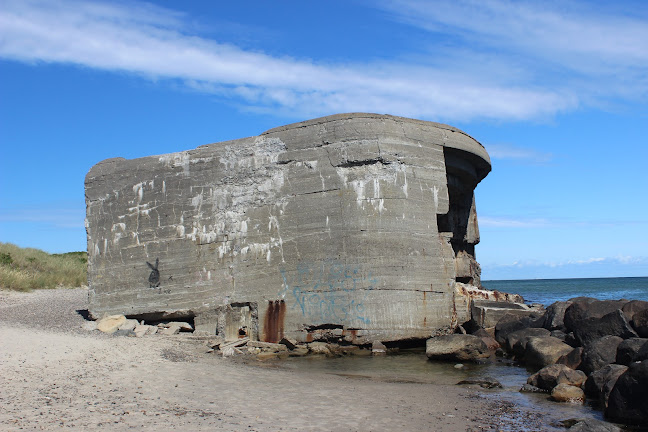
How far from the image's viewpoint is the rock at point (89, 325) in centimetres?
934

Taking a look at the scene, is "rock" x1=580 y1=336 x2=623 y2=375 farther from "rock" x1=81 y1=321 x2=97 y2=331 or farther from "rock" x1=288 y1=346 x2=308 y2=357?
"rock" x1=81 y1=321 x2=97 y2=331

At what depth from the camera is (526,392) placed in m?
6.48

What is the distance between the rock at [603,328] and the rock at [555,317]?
Answer: 1.60m

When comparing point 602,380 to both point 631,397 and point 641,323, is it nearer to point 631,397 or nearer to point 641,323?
point 631,397

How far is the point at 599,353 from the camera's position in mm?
6852

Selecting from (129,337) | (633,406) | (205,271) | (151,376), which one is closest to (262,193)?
(205,271)

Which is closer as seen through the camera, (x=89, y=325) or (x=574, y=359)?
(x=574, y=359)

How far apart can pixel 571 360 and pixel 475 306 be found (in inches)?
106

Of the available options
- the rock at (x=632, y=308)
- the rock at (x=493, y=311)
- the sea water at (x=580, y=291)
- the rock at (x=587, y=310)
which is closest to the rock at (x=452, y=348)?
the rock at (x=493, y=311)

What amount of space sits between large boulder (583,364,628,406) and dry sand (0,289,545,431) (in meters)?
0.93

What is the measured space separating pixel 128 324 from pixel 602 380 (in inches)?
276

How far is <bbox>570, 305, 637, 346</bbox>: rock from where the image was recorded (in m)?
7.55

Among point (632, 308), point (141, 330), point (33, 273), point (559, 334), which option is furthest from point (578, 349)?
point (33, 273)

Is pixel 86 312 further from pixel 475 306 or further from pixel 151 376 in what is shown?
pixel 475 306
